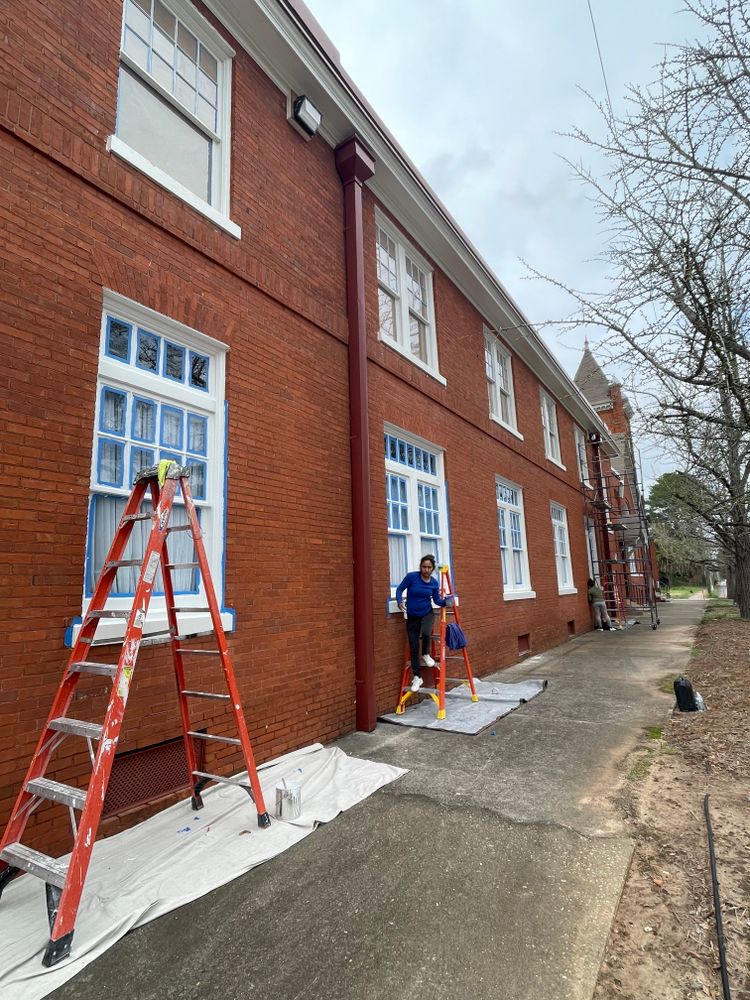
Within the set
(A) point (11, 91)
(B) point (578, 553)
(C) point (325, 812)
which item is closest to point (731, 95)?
(A) point (11, 91)

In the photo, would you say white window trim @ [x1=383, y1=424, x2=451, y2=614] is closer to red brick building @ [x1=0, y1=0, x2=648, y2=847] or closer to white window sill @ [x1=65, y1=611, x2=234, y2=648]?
red brick building @ [x1=0, y1=0, x2=648, y2=847]

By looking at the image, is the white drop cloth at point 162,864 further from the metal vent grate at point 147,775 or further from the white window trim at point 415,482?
the white window trim at point 415,482

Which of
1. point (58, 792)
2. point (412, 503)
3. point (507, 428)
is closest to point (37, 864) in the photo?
point (58, 792)

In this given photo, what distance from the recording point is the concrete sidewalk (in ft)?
7.15

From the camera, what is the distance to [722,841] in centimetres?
309

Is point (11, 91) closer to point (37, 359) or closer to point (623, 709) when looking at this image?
point (37, 359)

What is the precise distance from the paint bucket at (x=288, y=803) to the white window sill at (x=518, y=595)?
6.64 metres

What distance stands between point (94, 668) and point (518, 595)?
870 centimetres

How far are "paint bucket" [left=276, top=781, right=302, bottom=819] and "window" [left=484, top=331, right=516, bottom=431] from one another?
8.04 metres

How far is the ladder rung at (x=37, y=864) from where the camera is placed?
229cm

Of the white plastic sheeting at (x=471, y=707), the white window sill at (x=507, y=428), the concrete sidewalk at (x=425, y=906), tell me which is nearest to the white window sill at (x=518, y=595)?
the white plastic sheeting at (x=471, y=707)

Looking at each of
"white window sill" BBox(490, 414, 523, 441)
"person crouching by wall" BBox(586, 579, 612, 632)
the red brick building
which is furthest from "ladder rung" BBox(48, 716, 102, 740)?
"person crouching by wall" BBox(586, 579, 612, 632)

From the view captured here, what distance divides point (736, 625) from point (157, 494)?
15888 millimetres

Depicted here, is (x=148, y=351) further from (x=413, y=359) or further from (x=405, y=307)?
(x=405, y=307)
